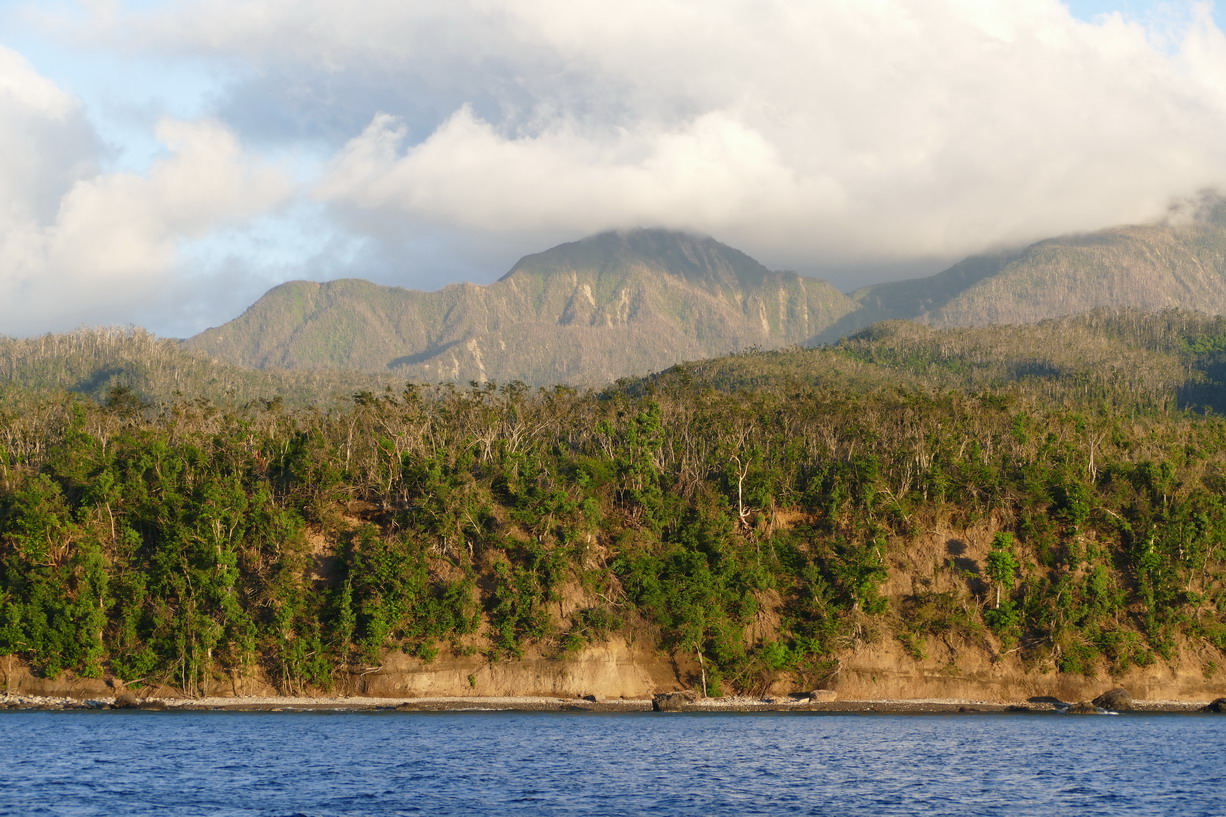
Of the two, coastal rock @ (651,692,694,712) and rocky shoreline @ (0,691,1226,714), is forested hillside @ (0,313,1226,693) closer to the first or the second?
rocky shoreline @ (0,691,1226,714)

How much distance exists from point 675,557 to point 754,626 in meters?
9.07

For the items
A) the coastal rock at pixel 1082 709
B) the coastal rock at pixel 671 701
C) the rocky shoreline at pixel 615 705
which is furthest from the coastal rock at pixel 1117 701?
the coastal rock at pixel 671 701

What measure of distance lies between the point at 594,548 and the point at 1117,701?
4570 cm

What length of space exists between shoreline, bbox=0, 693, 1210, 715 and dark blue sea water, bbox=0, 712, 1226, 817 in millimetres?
4317

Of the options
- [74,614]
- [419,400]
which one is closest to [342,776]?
[74,614]

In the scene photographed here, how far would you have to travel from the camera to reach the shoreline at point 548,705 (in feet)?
301

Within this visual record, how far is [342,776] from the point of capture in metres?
58.7

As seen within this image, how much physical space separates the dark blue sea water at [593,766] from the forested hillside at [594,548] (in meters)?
12.0

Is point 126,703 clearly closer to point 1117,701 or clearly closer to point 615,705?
point 615,705

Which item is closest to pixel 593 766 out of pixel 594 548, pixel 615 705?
pixel 615 705

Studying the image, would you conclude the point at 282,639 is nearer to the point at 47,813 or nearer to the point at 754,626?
the point at 754,626

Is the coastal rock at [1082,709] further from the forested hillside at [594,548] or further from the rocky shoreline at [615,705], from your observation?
the forested hillside at [594,548]

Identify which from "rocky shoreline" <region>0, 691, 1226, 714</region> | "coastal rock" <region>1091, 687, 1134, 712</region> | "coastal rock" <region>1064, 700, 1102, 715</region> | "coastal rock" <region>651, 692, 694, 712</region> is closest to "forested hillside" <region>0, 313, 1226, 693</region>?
"rocky shoreline" <region>0, 691, 1226, 714</region>

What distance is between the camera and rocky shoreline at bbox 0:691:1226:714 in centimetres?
9200
